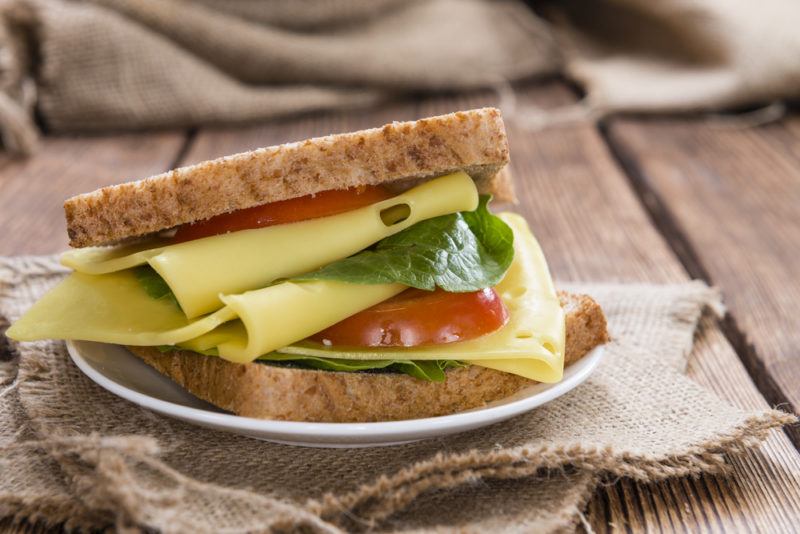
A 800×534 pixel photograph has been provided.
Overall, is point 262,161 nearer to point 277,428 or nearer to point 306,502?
point 277,428

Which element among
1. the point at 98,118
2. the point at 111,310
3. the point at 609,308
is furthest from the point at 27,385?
the point at 98,118

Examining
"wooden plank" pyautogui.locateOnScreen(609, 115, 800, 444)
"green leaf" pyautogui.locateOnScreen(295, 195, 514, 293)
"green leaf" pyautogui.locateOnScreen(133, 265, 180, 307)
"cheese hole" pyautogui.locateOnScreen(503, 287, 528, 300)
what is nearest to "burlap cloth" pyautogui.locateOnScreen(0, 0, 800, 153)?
"wooden plank" pyautogui.locateOnScreen(609, 115, 800, 444)

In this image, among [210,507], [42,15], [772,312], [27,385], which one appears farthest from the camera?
[42,15]

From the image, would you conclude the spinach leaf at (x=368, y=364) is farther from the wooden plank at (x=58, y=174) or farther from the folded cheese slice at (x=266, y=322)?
the wooden plank at (x=58, y=174)

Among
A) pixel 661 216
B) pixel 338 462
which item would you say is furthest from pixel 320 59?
pixel 338 462

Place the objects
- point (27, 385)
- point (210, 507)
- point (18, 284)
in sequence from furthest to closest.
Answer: point (18, 284) < point (27, 385) < point (210, 507)

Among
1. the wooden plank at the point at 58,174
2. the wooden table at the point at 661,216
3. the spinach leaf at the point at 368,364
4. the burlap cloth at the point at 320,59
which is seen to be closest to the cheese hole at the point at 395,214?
the spinach leaf at the point at 368,364
